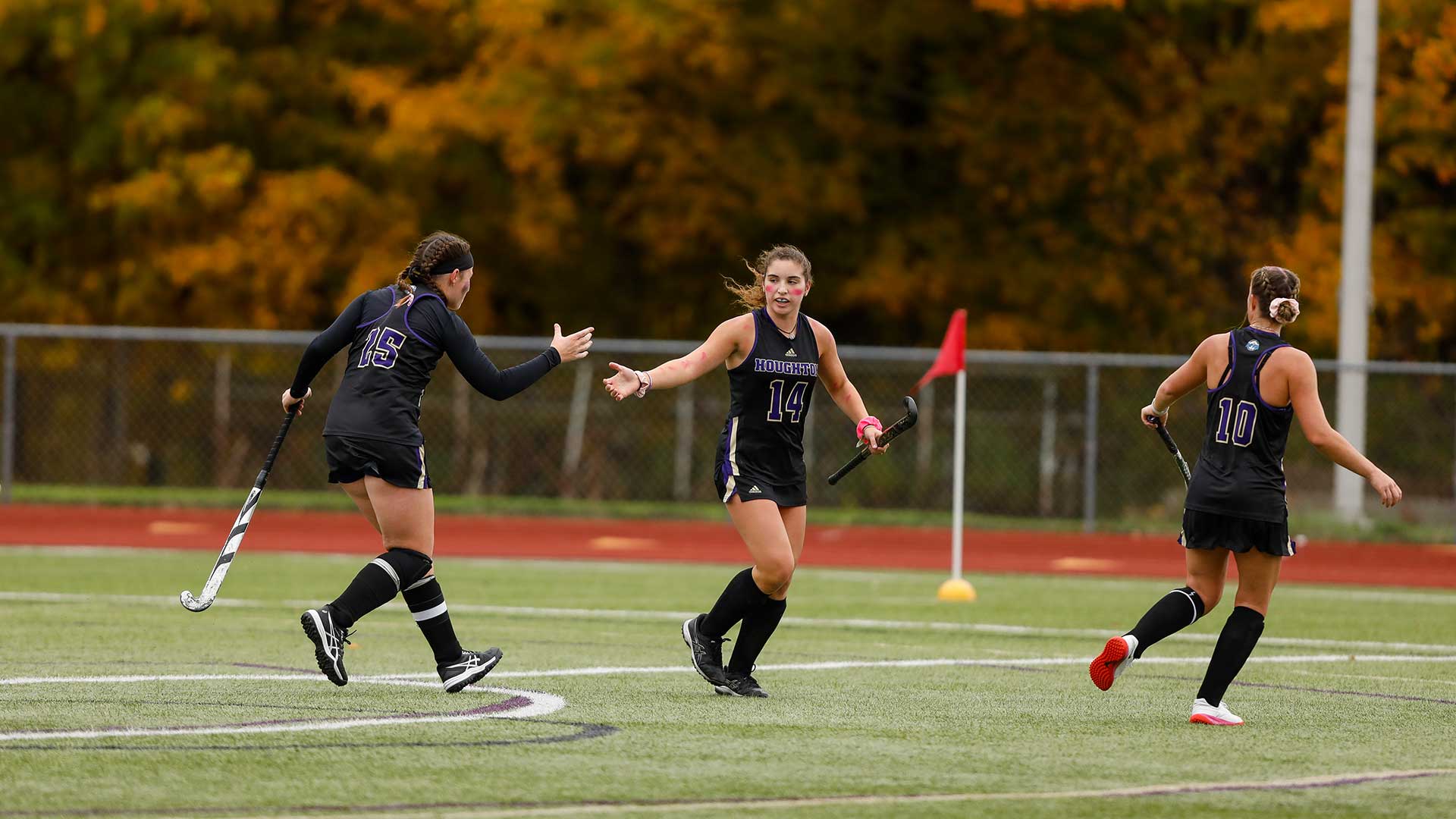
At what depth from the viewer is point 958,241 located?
1117 inches

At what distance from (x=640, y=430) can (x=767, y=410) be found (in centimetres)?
1573

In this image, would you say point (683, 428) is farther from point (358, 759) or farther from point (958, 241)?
point (358, 759)

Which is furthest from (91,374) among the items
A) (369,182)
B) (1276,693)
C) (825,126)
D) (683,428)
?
(1276,693)

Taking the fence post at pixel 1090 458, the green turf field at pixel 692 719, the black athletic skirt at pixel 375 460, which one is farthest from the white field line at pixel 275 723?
the fence post at pixel 1090 458

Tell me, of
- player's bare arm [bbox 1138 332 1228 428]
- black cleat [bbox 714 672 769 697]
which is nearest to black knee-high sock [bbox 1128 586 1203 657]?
player's bare arm [bbox 1138 332 1228 428]

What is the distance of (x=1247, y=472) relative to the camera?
26.9 feet

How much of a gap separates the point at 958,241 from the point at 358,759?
2244 cm

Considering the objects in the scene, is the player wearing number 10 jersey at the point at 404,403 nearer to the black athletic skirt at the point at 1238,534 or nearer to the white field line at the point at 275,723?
the white field line at the point at 275,723

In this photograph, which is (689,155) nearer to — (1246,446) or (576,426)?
(576,426)

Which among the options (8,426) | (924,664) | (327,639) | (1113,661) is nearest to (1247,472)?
(1113,661)

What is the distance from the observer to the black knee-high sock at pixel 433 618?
883 cm

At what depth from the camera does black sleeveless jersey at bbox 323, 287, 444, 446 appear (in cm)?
859

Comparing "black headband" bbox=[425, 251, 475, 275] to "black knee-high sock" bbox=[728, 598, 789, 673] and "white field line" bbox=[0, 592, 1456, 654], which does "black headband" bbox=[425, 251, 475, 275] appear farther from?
"white field line" bbox=[0, 592, 1456, 654]

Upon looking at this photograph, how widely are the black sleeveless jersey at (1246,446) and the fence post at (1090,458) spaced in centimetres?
1414
